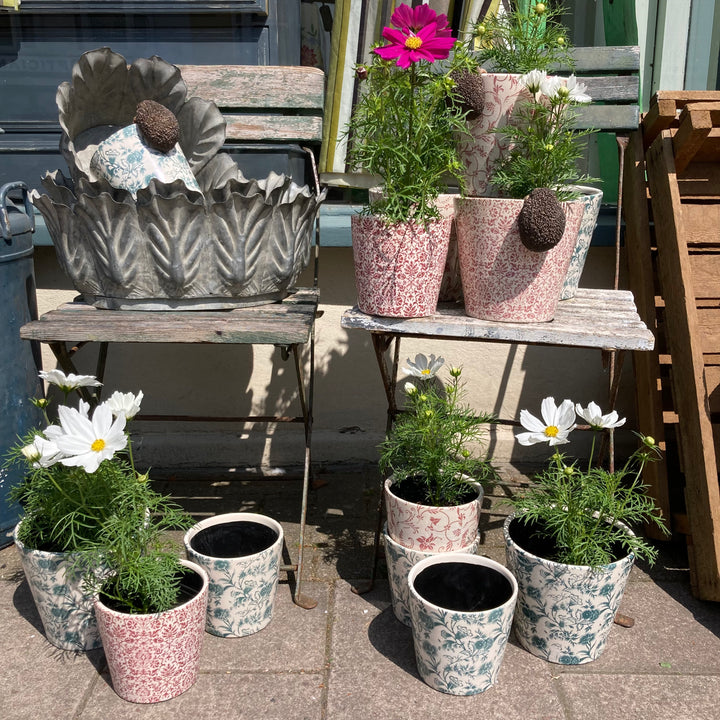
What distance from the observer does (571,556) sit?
84.1 inches

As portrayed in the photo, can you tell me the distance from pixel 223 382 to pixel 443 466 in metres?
1.42

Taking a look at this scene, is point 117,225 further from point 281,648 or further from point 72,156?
point 281,648

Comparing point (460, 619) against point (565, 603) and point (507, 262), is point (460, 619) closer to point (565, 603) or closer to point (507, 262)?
point (565, 603)

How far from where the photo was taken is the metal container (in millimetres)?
2680

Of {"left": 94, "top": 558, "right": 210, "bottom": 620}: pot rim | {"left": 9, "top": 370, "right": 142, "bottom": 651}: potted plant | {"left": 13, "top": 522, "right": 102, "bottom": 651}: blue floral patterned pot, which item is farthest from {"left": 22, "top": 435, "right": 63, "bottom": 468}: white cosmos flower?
{"left": 94, "top": 558, "right": 210, "bottom": 620}: pot rim

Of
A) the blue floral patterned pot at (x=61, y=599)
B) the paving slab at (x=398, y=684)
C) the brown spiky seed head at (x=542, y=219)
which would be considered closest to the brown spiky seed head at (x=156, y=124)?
the brown spiky seed head at (x=542, y=219)

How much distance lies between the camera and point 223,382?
344 centimetres

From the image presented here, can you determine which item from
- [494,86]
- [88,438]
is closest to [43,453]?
[88,438]

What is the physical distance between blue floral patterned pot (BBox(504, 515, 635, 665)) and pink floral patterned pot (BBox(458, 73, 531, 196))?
1.07 metres

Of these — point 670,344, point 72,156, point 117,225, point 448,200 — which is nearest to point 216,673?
point 117,225

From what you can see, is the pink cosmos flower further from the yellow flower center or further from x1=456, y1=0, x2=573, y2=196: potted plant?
x1=456, y1=0, x2=573, y2=196: potted plant

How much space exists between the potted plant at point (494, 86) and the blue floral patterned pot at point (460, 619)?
1124 mm

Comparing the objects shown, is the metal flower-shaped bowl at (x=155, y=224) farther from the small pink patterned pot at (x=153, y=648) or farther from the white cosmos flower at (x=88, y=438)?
the small pink patterned pot at (x=153, y=648)

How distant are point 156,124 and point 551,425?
5.09ft
